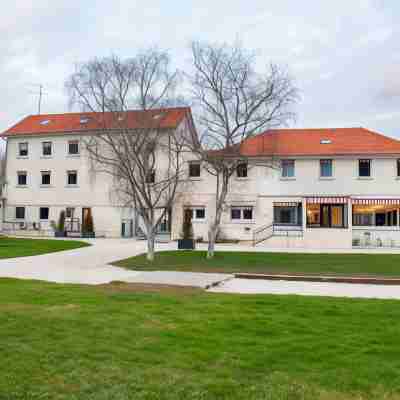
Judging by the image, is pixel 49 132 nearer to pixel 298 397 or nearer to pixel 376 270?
pixel 376 270

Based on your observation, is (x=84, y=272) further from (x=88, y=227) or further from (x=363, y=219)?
(x=363, y=219)

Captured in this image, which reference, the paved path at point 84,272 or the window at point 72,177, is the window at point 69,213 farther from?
the paved path at point 84,272

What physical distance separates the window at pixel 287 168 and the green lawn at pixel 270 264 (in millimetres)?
12729

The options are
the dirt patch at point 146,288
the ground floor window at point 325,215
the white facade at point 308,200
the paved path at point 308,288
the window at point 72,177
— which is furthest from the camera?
the window at point 72,177

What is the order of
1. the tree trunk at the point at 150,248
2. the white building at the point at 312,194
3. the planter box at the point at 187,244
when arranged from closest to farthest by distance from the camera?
the tree trunk at the point at 150,248 < the planter box at the point at 187,244 < the white building at the point at 312,194

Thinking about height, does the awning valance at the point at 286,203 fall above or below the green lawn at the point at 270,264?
above

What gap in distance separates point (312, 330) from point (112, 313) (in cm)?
330

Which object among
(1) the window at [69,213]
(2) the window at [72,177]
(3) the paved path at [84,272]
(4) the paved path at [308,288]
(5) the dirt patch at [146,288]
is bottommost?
(4) the paved path at [308,288]

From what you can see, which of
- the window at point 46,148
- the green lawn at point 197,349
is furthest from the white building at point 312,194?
the green lawn at point 197,349

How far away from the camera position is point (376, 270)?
16891 mm

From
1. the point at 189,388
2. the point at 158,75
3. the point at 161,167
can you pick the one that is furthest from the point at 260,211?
the point at 189,388

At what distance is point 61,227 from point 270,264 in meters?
24.8

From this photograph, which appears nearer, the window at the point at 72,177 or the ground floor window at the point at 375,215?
the ground floor window at the point at 375,215

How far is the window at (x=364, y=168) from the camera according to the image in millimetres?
33656
